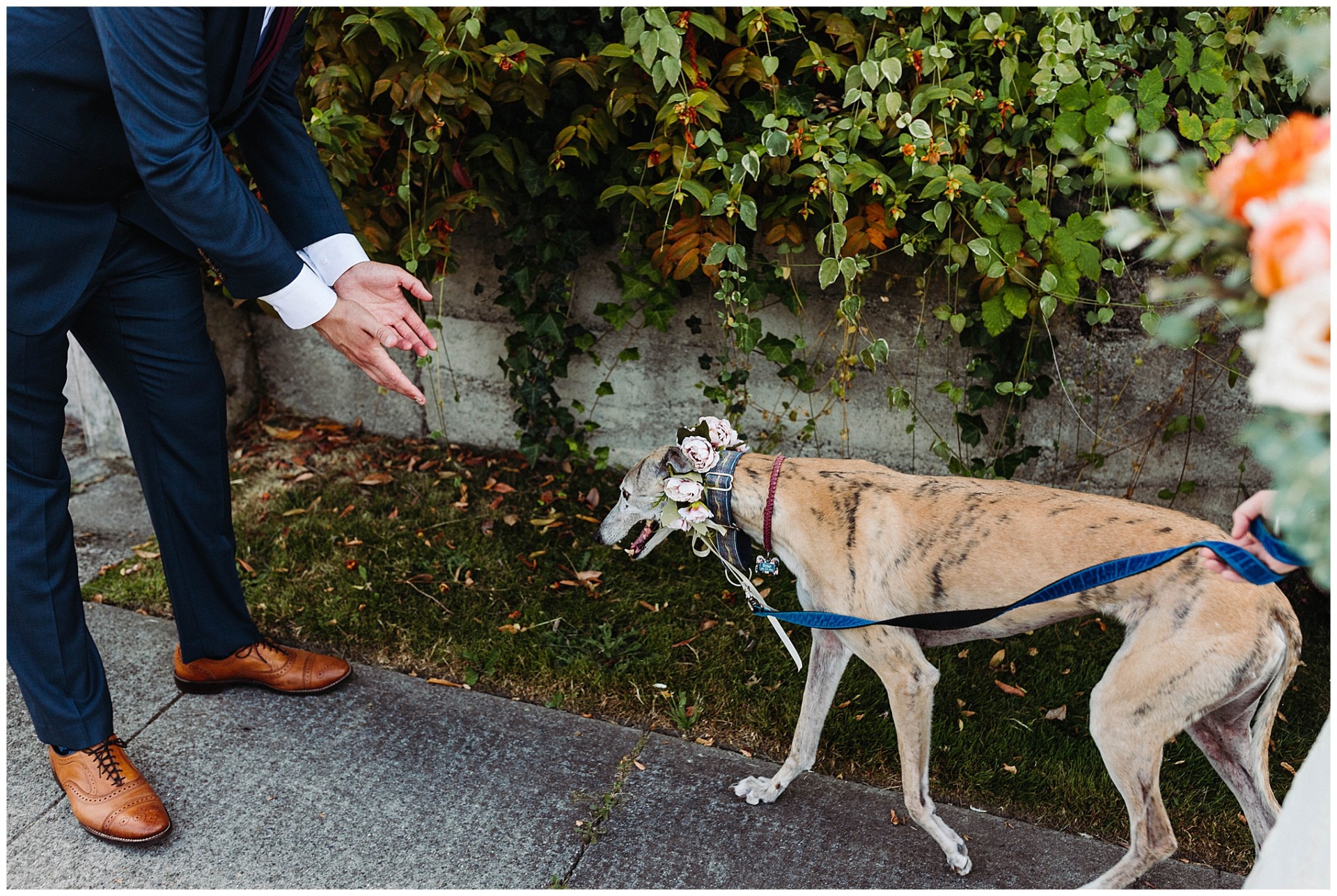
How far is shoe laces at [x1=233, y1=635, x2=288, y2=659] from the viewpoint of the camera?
335 cm

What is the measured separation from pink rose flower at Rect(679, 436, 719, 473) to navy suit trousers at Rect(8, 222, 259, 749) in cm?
161

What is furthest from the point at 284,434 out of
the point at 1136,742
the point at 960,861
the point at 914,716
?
the point at 1136,742

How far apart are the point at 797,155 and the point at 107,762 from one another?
322 centimetres

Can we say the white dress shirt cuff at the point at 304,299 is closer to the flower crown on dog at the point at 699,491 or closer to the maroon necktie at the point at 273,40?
the maroon necktie at the point at 273,40

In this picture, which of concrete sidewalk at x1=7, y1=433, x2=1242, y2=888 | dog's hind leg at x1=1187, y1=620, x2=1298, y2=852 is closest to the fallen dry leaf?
concrete sidewalk at x1=7, y1=433, x2=1242, y2=888

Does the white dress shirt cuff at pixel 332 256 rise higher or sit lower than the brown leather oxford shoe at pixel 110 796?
higher

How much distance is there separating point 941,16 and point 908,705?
99.7 inches

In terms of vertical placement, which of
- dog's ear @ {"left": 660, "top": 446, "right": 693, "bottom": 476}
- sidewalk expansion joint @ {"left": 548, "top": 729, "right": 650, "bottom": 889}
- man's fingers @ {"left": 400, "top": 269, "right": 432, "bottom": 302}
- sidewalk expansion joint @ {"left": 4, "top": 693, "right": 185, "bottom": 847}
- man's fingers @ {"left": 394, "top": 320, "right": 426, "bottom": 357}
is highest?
man's fingers @ {"left": 400, "top": 269, "right": 432, "bottom": 302}

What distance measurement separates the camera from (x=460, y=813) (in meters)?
2.89

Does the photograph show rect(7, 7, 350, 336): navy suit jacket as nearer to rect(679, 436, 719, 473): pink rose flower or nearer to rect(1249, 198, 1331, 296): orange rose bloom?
rect(679, 436, 719, 473): pink rose flower

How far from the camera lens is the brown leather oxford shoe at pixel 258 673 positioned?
3.35m

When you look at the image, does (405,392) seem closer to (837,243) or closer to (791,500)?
(791,500)

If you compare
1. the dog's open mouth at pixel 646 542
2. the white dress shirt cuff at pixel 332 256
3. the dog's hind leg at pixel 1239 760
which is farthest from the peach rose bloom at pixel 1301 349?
the white dress shirt cuff at pixel 332 256

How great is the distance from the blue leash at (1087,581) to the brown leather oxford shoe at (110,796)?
1955 millimetres
